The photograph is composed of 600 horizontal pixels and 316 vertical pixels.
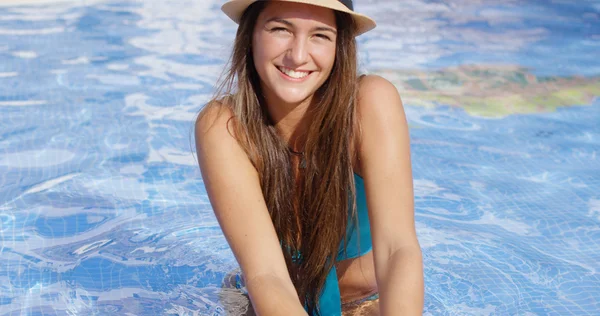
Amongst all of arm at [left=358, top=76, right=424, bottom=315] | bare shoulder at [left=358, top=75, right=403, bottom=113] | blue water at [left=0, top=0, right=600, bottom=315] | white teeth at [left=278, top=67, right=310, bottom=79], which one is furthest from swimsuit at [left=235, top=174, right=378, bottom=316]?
white teeth at [left=278, top=67, right=310, bottom=79]

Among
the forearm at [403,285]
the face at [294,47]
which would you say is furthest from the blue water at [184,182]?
the forearm at [403,285]

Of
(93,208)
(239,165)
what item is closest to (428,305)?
(239,165)

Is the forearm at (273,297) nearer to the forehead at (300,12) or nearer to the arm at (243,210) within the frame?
the arm at (243,210)

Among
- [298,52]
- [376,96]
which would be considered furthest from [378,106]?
[298,52]

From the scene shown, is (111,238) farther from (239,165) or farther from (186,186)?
(239,165)

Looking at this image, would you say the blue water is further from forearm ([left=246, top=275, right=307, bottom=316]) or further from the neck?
forearm ([left=246, top=275, right=307, bottom=316])

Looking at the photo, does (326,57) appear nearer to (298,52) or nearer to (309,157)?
(298,52)

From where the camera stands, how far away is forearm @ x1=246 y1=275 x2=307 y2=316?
2473 millimetres

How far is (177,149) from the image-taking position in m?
5.30

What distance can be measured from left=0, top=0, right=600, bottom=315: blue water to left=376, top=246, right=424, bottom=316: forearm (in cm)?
93

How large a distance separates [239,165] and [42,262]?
158 centimetres

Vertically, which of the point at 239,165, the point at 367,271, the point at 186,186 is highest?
the point at 239,165

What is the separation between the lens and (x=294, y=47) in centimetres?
256

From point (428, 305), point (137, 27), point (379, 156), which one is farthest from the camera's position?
point (137, 27)
